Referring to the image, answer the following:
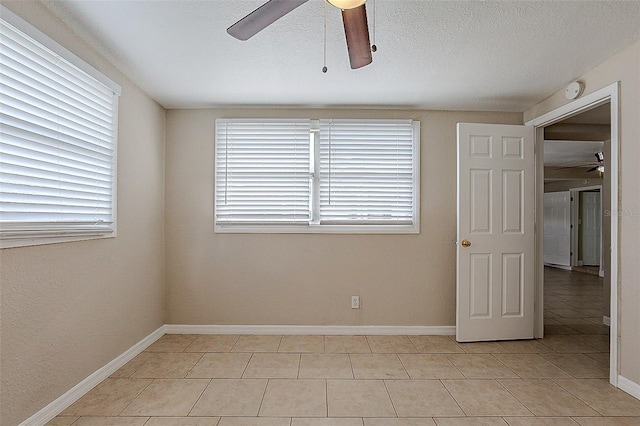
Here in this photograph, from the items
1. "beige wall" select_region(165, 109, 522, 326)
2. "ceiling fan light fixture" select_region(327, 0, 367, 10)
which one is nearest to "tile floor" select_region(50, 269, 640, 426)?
"beige wall" select_region(165, 109, 522, 326)

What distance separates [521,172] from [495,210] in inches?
18.2

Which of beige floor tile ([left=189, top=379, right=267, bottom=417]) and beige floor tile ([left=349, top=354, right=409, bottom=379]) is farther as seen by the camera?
beige floor tile ([left=349, top=354, right=409, bottom=379])

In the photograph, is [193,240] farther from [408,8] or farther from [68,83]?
Result: [408,8]

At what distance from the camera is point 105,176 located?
2717mm

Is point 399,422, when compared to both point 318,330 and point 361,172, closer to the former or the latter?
point 318,330

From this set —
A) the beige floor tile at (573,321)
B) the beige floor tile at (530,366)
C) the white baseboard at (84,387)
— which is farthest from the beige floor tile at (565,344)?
the white baseboard at (84,387)

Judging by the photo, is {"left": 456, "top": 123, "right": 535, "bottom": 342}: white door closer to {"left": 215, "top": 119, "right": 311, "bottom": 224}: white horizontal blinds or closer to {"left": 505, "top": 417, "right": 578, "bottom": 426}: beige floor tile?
{"left": 505, "top": 417, "right": 578, "bottom": 426}: beige floor tile

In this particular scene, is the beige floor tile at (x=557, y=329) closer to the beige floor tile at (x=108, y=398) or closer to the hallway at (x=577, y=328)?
the hallway at (x=577, y=328)

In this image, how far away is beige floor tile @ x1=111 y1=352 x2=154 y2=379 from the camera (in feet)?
9.15

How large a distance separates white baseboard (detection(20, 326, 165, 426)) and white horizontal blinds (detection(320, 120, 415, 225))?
2115 millimetres

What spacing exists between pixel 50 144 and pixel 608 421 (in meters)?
3.74

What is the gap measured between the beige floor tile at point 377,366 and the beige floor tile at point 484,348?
2.45 feet

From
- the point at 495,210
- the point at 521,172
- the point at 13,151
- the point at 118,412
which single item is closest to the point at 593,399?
the point at 495,210

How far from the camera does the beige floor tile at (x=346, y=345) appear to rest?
330 cm
